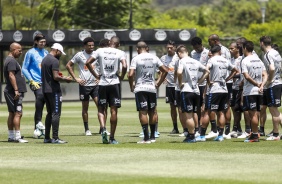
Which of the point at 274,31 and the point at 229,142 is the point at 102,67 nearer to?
the point at 229,142

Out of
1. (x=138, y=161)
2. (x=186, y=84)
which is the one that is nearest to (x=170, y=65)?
(x=186, y=84)

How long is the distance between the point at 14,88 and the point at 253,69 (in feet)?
16.9

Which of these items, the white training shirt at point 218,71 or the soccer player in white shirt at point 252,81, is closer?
the soccer player in white shirt at point 252,81

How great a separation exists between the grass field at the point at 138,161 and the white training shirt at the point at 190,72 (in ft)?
3.95

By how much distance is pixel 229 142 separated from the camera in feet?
69.1

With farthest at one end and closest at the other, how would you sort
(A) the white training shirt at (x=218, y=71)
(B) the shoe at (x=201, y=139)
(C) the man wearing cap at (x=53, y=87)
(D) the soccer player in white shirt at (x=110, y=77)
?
(B) the shoe at (x=201, y=139) → (A) the white training shirt at (x=218, y=71) → (C) the man wearing cap at (x=53, y=87) → (D) the soccer player in white shirt at (x=110, y=77)

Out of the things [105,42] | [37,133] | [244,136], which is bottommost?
[244,136]

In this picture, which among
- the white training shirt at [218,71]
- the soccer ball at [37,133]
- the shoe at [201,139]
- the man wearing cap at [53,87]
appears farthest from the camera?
the soccer ball at [37,133]

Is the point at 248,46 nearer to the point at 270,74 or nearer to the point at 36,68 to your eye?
the point at 270,74

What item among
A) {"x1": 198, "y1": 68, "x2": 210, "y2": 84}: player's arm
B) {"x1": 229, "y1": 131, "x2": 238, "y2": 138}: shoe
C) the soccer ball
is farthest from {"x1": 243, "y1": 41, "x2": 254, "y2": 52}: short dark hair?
the soccer ball

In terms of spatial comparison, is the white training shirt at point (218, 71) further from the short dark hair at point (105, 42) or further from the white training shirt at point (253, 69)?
the short dark hair at point (105, 42)

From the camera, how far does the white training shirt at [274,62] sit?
70.0 feet

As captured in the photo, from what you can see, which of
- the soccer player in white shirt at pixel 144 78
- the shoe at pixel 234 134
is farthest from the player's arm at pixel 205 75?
the shoe at pixel 234 134

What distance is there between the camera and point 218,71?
69.7 feet
